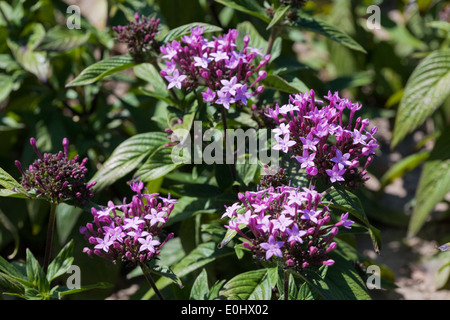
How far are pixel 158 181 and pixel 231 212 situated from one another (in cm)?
71

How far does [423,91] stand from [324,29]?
0.53m

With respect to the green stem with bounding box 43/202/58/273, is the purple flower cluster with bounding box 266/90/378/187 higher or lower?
higher

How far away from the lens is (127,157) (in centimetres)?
216

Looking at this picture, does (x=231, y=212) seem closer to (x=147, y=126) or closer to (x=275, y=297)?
(x=275, y=297)

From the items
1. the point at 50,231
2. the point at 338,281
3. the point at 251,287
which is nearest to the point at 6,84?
the point at 50,231

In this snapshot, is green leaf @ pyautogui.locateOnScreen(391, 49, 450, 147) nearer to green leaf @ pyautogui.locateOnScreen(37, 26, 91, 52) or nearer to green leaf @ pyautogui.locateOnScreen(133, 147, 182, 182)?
green leaf @ pyautogui.locateOnScreen(133, 147, 182, 182)

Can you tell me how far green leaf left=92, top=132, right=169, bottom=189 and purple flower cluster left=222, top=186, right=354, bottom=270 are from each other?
0.53m

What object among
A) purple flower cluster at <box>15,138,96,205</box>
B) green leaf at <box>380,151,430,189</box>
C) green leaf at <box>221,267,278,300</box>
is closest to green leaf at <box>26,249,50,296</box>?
purple flower cluster at <box>15,138,96,205</box>

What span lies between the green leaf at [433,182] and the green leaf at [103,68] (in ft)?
4.47

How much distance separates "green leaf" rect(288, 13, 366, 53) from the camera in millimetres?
2304

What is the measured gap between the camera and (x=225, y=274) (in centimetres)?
256

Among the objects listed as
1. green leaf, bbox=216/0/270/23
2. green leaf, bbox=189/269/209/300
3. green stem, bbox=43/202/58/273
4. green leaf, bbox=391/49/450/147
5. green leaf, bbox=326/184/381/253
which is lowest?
green leaf, bbox=189/269/209/300
